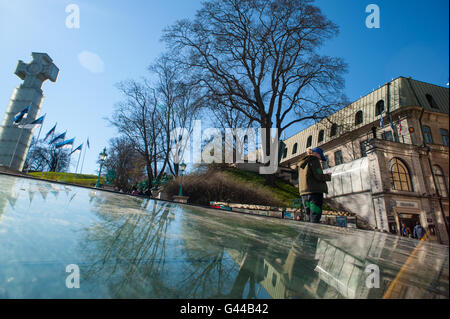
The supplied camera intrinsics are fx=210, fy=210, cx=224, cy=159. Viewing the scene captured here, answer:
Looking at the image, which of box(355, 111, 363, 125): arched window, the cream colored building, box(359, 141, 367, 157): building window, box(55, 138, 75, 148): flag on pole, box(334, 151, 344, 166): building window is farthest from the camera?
box(334, 151, 344, 166): building window

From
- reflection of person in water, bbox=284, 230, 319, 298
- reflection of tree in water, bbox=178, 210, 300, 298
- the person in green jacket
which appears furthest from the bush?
reflection of person in water, bbox=284, 230, 319, 298

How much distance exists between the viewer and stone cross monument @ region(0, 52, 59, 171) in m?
24.8

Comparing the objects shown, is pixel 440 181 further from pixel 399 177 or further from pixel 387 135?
pixel 387 135

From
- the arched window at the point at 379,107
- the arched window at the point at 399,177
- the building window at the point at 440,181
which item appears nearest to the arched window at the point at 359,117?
the arched window at the point at 379,107

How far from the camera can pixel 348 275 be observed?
1104 millimetres

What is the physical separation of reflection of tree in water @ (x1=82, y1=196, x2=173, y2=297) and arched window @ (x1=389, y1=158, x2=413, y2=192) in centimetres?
1937

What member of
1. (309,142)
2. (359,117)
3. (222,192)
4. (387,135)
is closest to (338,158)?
(309,142)

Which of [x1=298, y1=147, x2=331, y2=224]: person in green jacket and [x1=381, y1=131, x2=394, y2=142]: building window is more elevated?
[x1=381, y1=131, x2=394, y2=142]: building window

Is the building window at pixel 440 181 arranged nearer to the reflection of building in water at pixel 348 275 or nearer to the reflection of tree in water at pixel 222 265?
the reflection of building in water at pixel 348 275

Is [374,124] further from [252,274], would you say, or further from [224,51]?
[252,274]

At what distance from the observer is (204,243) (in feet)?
5.06

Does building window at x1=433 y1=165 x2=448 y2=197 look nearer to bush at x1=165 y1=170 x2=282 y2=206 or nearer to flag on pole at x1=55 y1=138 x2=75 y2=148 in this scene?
bush at x1=165 y1=170 x2=282 y2=206
